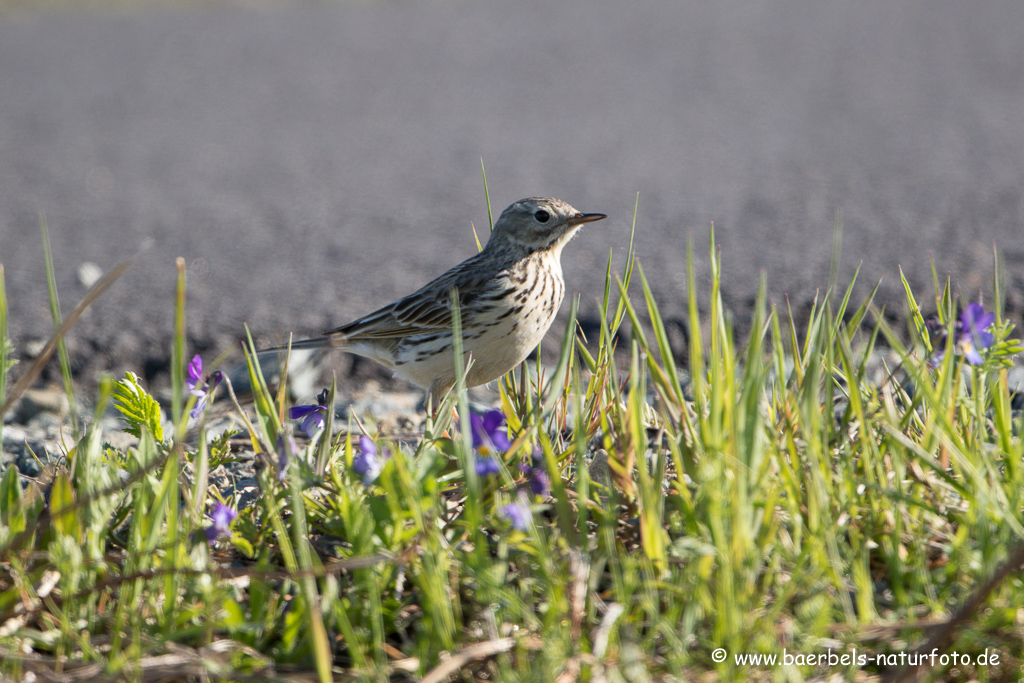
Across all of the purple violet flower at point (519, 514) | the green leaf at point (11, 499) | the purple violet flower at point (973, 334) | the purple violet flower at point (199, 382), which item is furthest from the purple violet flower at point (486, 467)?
the purple violet flower at point (973, 334)

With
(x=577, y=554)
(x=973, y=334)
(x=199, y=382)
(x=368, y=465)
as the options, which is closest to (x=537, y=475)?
(x=577, y=554)

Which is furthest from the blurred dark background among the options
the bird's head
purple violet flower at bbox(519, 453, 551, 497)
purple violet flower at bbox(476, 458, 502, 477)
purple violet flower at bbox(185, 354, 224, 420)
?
purple violet flower at bbox(476, 458, 502, 477)

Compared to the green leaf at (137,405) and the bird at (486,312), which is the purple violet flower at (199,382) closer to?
the green leaf at (137,405)

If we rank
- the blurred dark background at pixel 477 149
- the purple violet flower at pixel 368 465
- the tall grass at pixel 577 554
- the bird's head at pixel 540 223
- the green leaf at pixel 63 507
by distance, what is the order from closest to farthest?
the tall grass at pixel 577 554 < the green leaf at pixel 63 507 < the purple violet flower at pixel 368 465 < the bird's head at pixel 540 223 < the blurred dark background at pixel 477 149

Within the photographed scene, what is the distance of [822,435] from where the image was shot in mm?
2656

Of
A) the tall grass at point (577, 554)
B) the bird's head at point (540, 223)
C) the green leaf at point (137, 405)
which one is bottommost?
the tall grass at point (577, 554)

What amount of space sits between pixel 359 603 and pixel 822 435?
4.21ft

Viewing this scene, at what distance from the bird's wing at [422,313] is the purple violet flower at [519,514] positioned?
2069mm

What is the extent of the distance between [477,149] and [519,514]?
6.81m

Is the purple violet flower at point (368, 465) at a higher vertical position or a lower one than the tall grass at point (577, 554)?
higher

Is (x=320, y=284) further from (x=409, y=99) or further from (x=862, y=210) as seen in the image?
(x=409, y=99)

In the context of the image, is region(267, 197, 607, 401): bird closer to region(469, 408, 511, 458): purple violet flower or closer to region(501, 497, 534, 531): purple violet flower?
region(469, 408, 511, 458): purple violet flower

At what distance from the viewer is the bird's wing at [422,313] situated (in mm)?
4445

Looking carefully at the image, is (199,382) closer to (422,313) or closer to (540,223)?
(422,313)
